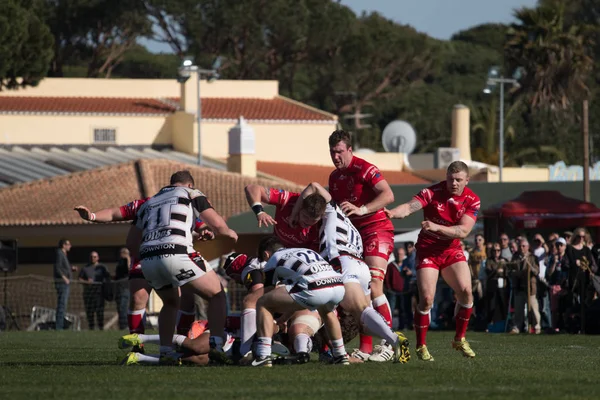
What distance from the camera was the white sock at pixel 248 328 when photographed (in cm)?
1198

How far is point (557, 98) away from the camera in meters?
74.5

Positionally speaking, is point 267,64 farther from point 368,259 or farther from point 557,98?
point 368,259

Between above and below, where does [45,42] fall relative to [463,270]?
above

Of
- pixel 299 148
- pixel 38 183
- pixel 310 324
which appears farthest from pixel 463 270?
pixel 299 148

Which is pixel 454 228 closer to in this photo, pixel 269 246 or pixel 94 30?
pixel 269 246

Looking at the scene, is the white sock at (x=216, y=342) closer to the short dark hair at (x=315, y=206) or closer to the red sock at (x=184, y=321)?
the red sock at (x=184, y=321)

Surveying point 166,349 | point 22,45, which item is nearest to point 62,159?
point 22,45

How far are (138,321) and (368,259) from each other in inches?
109

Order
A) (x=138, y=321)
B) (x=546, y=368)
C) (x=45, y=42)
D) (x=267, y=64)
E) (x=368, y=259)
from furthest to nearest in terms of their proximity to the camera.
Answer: (x=267, y=64)
(x=45, y=42)
(x=138, y=321)
(x=368, y=259)
(x=546, y=368)

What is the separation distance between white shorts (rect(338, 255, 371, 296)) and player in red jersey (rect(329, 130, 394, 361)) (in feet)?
1.95

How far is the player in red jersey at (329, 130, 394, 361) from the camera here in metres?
12.7

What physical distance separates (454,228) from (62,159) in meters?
38.7

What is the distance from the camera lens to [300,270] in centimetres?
1132

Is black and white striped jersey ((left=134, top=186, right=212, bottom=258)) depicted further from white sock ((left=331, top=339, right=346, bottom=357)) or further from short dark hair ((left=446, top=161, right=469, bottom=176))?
short dark hair ((left=446, top=161, right=469, bottom=176))
